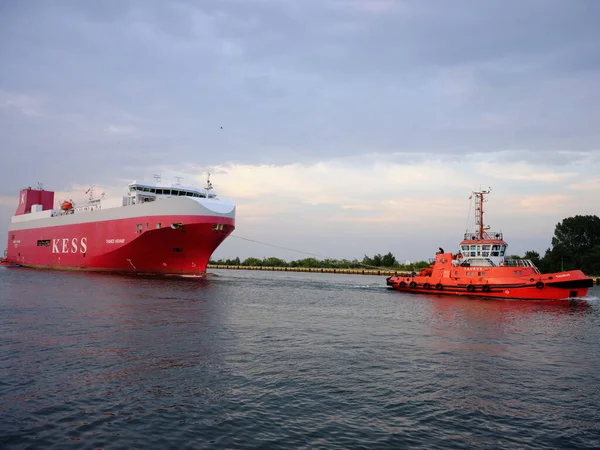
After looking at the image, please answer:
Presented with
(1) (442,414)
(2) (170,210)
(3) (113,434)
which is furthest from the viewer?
(2) (170,210)

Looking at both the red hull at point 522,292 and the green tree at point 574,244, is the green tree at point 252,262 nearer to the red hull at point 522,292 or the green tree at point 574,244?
the green tree at point 574,244

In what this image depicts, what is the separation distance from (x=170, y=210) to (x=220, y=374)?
32.5m

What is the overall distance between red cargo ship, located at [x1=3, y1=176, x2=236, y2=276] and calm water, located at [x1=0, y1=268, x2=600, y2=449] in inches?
797

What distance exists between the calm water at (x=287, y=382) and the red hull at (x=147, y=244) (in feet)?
66.2

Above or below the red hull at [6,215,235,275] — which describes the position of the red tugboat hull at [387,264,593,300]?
below

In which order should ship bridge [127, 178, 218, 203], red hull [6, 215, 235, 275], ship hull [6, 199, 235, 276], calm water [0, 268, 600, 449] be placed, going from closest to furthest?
calm water [0, 268, 600, 449] < ship hull [6, 199, 235, 276] < red hull [6, 215, 235, 275] < ship bridge [127, 178, 218, 203]

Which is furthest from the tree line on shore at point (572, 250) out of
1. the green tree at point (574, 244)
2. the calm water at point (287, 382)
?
the calm water at point (287, 382)

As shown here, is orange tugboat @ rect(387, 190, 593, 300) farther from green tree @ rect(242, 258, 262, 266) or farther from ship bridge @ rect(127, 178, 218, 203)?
green tree @ rect(242, 258, 262, 266)

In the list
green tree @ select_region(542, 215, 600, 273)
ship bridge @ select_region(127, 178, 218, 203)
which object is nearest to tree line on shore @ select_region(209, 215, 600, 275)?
green tree @ select_region(542, 215, 600, 273)

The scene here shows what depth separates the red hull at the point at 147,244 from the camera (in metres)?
43.2

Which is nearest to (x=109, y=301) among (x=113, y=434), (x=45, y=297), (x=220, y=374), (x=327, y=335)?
(x=45, y=297)

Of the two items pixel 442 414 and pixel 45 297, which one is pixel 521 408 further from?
pixel 45 297

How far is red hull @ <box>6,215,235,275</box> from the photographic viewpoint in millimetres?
43250

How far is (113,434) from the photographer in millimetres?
8344
